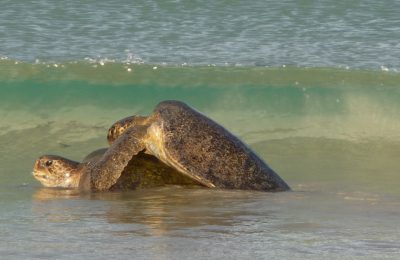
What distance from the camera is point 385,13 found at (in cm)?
1272

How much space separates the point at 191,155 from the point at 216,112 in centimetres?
394

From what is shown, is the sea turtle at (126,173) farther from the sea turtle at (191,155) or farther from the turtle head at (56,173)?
the sea turtle at (191,155)

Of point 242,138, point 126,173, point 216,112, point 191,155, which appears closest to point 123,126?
point 126,173

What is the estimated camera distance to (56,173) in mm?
6797

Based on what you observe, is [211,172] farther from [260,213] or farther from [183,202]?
[260,213]

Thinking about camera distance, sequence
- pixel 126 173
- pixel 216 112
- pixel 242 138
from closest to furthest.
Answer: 1. pixel 126 173
2. pixel 242 138
3. pixel 216 112

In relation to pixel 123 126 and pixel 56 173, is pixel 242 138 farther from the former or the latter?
pixel 56 173

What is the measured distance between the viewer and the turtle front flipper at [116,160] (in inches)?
251

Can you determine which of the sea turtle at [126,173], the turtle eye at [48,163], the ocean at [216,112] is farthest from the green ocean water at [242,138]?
the turtle eye at [48,163]

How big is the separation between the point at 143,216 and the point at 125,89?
559 cm

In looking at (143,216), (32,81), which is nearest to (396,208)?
(143,216)

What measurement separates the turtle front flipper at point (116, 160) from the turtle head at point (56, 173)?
0.37 meters

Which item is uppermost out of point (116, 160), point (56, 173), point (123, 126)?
point (123, 126)

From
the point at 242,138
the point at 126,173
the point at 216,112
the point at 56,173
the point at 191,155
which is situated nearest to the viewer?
the point at 191,155
